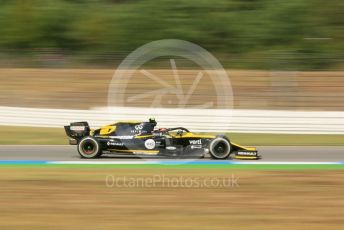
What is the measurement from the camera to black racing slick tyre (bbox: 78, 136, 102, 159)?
11.9 meters

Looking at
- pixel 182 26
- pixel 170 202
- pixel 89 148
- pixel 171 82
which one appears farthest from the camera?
pixel 182 26

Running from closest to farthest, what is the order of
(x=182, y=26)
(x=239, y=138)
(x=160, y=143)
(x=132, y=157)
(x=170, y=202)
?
1. (x=170, y=202)
2. (x=160, y=143)
3. (x=132, y=157)
4. (x=239, y=138)
5. (x=182, y=26)

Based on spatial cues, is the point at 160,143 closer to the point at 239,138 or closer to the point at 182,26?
the point at 239,138

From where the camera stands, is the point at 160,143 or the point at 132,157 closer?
the point at 160,143

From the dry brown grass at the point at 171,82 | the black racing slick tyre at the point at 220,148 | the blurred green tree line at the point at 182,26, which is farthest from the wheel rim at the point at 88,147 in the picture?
the blurred green tree line at the point at 182,26

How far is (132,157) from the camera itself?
1224 cm

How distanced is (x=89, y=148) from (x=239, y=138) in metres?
5.11

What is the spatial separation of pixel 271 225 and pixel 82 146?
18.4 feet

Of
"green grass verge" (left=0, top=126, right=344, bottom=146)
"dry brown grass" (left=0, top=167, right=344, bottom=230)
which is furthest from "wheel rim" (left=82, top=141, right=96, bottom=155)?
"green grass verge" (left=0, top=126, right=344, bottom=146)

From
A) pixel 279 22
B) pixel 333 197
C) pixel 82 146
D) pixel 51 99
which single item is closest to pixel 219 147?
pixel 82 146

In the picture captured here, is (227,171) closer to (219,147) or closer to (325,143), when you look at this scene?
(219,147)

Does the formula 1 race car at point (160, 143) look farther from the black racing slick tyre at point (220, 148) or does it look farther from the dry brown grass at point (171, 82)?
the dry brown grass at point (171, 82)

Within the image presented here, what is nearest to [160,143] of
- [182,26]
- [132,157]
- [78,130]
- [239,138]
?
[132,157]

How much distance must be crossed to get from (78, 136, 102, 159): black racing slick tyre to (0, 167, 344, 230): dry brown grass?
121 centimetres
